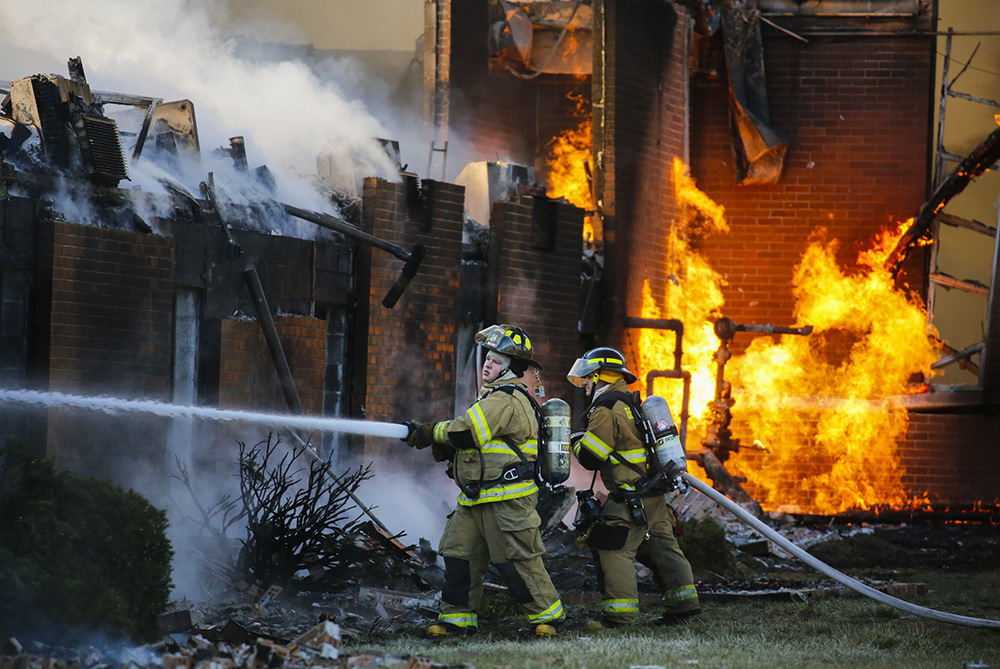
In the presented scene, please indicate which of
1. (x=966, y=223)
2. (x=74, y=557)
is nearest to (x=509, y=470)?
(x=74, y=557)

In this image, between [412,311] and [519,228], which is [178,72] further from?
[412,311]

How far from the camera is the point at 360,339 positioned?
1182 centimetres

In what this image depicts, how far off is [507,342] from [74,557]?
2.88m

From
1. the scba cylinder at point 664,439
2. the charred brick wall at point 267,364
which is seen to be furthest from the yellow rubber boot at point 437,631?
the charred brick wall at point 267,364

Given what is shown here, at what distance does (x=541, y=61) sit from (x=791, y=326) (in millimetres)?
4544

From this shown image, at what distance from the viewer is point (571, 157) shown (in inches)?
655

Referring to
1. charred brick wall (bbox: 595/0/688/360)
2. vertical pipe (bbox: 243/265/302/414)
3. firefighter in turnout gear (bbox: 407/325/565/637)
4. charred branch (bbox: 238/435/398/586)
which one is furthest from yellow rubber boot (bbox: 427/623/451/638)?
charred brick wall (bbox: 595/0/688/360)

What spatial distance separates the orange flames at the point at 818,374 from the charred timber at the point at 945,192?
0.25 meters

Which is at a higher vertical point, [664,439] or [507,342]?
[507,342]

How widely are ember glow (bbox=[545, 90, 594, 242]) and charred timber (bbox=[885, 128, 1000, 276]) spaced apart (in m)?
4.02

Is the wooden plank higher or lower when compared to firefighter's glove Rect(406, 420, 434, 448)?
higher

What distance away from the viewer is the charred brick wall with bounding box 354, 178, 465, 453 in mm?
11797

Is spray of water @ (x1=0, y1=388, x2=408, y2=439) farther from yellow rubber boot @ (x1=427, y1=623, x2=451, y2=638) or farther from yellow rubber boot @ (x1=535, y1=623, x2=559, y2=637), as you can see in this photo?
yellow rubber boot @ (x1=535, y1=623, x2=559, y2=637)

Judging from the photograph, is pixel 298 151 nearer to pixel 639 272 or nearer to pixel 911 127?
→ pixel 639 272
